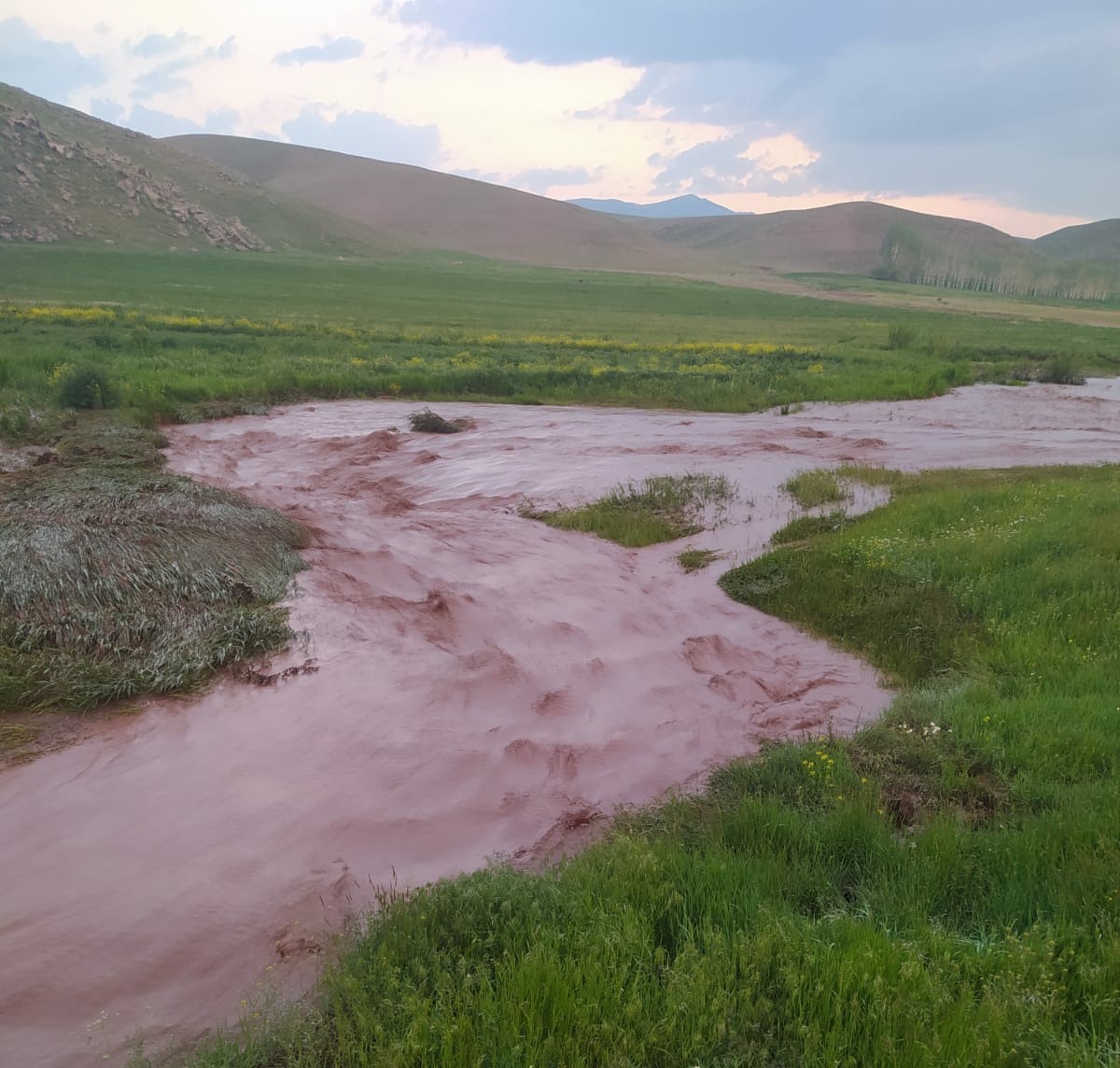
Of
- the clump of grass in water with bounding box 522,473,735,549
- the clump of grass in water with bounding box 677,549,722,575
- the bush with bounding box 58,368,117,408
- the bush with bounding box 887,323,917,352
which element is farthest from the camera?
the bush with bounding box 887,323,917,352

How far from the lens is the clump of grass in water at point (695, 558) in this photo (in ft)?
32.7

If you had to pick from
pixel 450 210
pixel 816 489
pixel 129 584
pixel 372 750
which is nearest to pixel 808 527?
pixel 816 489

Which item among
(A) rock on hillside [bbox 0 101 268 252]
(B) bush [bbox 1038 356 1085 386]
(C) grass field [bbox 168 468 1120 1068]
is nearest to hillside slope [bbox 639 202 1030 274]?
(A) rock on hillside [bbox 0 101 268 252]

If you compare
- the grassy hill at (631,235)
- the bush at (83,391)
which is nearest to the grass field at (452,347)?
the bush at (83,391)

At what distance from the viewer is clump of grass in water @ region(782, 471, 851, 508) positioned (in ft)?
39.8

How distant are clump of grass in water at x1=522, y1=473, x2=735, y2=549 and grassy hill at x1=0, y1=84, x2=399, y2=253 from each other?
71234 mm

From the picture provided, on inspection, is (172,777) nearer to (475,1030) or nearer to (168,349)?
(475,1030)


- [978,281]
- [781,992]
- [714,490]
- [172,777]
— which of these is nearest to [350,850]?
[172,777]

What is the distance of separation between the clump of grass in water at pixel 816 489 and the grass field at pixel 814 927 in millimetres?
5990

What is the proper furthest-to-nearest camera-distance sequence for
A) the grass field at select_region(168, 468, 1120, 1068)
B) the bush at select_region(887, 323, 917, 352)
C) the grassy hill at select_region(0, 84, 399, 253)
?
1. the grassy hill at select_region(0, 84, 399, 253)
2. the bush at select_region(887, 323, 917, 352)
3. the grass field at select_region(168, 468, 1120, 1068)

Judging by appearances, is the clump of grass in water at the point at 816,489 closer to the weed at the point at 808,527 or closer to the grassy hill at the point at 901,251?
the weed at the point at 808,527

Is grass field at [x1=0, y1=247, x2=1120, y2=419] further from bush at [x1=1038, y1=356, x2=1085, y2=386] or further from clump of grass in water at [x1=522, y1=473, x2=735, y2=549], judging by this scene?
clump of grass in water at [x1=522, y1=473, x2=735, y2=549]

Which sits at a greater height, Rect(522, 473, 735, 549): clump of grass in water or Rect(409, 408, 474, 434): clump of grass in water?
Rect(409, 408, 474, 434): clump of grass in water

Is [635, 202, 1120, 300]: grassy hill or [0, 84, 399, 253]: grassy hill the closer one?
[0, 84, 399, 253]: grassy hill
